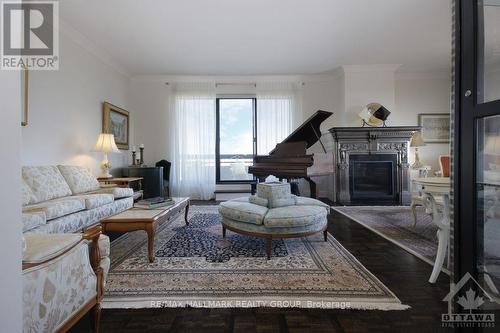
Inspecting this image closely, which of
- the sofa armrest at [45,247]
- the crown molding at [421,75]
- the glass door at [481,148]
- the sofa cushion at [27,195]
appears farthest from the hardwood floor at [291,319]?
the crown molding at [421,75]

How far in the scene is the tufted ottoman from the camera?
224 centimetres

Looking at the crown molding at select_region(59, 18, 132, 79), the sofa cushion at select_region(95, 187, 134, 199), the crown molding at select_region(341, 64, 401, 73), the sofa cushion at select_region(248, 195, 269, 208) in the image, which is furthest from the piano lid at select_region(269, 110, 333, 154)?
the crown molding at select_region(59, 18, 132, 79)

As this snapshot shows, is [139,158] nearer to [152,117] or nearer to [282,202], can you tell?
[152,117]

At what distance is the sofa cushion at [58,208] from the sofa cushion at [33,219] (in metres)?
0.09

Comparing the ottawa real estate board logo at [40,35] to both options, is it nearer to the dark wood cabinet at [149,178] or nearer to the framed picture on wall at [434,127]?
the dark wood cabinet at [149,178]

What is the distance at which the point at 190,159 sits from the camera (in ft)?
18.3

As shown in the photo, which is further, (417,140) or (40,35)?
(417,140)

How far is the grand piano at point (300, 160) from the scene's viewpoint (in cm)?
326

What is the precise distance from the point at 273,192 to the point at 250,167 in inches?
68.8

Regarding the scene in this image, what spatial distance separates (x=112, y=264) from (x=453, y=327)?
2.53 metres

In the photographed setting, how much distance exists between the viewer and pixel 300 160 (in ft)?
A: 10.8

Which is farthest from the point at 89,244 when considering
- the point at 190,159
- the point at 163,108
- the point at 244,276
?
the point at 163,108

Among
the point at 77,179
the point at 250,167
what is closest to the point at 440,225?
the point at 250,167

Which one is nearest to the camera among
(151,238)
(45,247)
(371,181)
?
(45,247)
